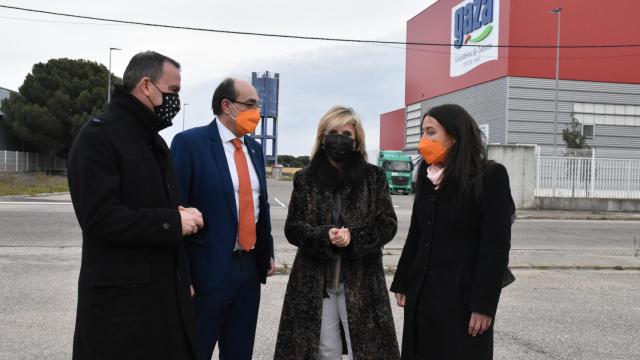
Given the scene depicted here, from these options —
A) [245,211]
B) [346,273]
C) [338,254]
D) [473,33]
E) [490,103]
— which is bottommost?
[346,273]

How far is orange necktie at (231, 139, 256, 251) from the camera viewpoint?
3.26m

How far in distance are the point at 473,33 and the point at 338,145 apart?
37691mm

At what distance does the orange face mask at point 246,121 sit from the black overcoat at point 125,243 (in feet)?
2.85

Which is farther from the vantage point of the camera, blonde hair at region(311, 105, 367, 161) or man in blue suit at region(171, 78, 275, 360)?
blonde hair at region(311, 105, 367, 161)

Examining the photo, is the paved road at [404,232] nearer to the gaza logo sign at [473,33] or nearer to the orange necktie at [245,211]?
the orange necktie at [245,211]

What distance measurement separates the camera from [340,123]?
3.37 meters

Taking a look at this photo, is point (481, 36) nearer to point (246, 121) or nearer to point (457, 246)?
point (246, 121)

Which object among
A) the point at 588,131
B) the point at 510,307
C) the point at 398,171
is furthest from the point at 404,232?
the point at 588,131

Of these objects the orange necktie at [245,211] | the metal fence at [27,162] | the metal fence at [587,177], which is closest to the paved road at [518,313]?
the orange necktie at [245,211]

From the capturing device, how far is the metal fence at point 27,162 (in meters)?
37.0

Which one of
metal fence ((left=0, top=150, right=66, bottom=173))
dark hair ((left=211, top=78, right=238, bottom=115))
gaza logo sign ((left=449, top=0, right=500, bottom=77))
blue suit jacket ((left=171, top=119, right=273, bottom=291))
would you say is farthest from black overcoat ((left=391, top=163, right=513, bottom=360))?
metal fence ((left=0, top=150, right=66, bottom=173))

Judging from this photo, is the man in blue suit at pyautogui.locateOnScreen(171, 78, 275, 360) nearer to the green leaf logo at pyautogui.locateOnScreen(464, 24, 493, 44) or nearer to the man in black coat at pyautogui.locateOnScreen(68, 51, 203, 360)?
the man in black coat at pyautogui.locateOnScreen(68, 51, 203, 360)

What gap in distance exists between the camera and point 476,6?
37656 mm

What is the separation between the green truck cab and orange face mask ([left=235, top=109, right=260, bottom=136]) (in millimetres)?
28981
